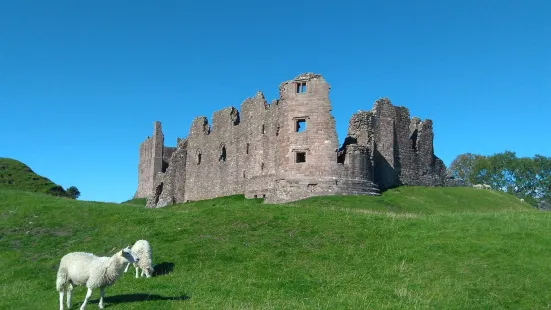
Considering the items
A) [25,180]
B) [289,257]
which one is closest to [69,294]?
[289,257]

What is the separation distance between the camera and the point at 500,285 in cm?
1534

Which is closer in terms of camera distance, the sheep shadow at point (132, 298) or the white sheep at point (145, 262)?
the sheep shadow at point (132, 298)

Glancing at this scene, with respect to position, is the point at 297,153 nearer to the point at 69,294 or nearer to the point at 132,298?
the point at 132,298

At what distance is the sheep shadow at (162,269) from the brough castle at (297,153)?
21005 millimetres

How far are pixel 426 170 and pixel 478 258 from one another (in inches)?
1327

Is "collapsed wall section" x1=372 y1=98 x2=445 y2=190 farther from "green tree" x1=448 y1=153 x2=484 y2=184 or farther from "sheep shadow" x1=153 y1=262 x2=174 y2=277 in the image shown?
"green tree" x1=448 y1=153 x2=484 y2=184

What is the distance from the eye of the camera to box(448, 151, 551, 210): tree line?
89.4 m

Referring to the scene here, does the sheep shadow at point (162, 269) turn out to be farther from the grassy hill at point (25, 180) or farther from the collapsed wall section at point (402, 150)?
the grassy hill at point (25, 180)

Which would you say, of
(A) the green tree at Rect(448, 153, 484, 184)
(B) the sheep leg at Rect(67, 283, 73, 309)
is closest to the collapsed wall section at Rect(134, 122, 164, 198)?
(A) the green tree at Rect(448, 153, 484, 184)

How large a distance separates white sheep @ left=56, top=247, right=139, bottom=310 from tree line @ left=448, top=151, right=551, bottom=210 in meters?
82.7

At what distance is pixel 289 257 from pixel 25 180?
4013 cm

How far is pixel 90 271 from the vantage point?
1385cm

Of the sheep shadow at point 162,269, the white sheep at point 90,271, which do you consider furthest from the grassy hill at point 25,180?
the white sheep at point 90,271

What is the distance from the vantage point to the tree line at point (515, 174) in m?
89.4
